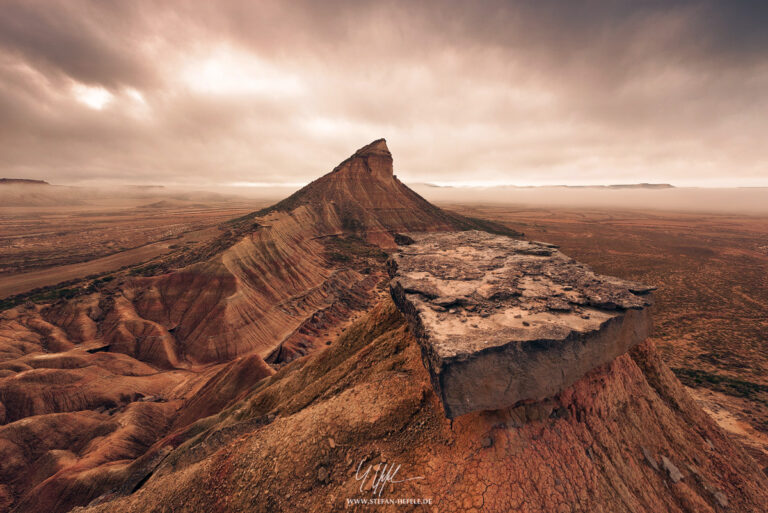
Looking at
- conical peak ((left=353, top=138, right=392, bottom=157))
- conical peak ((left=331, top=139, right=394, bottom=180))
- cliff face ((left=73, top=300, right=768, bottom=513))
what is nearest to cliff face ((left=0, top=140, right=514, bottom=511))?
cliff face ((left=73, top=300, right=768, bottom=513))

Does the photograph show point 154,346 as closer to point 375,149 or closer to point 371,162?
point 371,162

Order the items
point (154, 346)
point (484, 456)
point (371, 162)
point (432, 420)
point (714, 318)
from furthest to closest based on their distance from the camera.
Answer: point (371, 162)
point (714, 318)
point (154, 346)
point (432, 420)
point (484, 456)

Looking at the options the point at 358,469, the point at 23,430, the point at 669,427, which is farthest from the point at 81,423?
the point at 669,427

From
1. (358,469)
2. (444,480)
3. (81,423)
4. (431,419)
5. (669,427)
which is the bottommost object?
(81,423)

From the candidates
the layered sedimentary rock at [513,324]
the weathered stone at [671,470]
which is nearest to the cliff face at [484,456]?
the weathered stone at [671,470]

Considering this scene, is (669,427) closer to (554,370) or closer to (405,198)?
(554,370)

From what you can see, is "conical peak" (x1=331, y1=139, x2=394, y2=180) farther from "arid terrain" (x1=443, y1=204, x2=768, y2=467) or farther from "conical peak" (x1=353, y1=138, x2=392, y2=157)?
"arid terrain" (x1=443, y1=204, x2=768, y2=467)

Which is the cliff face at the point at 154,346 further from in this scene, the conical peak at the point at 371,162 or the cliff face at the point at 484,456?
the conical peak at the point at 371,162

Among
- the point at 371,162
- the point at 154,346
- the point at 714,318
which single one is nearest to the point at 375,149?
the point at 371,162
